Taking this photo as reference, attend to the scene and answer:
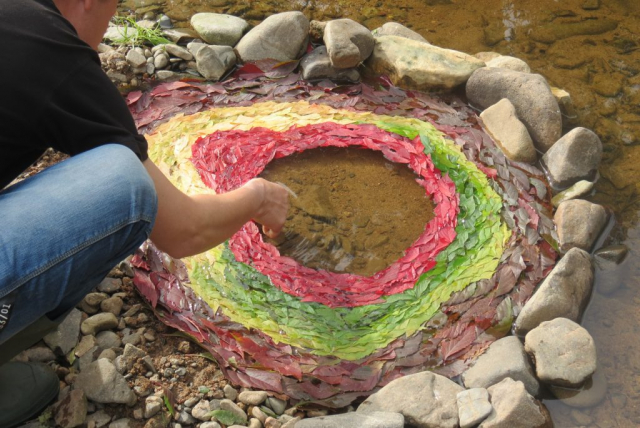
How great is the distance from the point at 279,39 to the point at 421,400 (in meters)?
2.21

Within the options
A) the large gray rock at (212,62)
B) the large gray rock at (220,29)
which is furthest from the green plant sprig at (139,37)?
the large gray rock at (212,62)

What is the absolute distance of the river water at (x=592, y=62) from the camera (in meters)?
2.40

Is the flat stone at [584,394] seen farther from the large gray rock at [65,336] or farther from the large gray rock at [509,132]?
the large gray rock at [65,336]

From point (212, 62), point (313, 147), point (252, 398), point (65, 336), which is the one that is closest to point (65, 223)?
point (65, 336)

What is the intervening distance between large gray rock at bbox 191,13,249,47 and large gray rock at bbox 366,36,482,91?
82cm

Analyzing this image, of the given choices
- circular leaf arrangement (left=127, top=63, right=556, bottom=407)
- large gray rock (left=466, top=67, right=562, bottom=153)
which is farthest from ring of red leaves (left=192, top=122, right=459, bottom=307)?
large gray rock (left=466, top=67, right=562, bottom=153)

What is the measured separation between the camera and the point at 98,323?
233 cm

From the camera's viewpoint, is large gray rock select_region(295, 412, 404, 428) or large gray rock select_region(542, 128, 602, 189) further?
large gray rock select_region(542, 128, 602, 189)

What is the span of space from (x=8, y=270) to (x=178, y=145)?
1736 millimetres

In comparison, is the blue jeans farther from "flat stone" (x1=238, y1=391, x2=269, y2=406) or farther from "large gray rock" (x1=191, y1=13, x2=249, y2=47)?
"large gray rock" (x1=191, y1=13, x2=249, y2=47)

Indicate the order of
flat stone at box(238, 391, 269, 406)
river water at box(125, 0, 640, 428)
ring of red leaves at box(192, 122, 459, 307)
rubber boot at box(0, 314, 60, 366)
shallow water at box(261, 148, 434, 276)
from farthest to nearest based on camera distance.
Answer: shallow water at box(261, 148, 434, 276)
ring of red leaves at box(192, 122, 459, 307)
river water at box(125, 0, 640, 428)
flat stone at box(238, 391, 269, 406)
rubber boot at box(0, 314, 60, 366)

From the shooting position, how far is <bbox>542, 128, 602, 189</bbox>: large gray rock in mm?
2967

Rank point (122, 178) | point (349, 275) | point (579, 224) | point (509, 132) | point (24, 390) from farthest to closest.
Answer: point (509, 132), point (579, 224), point (349, 275), point (24, 390), point (122, 178)

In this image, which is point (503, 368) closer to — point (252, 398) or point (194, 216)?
point (252, 398)
